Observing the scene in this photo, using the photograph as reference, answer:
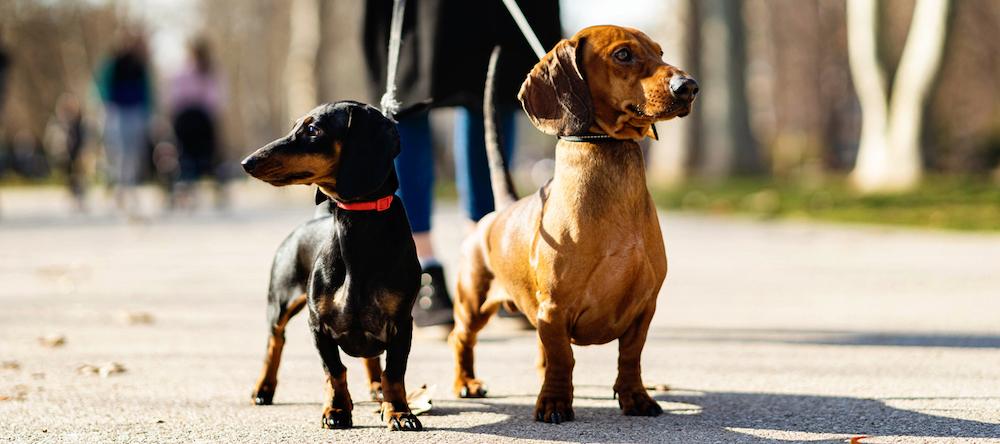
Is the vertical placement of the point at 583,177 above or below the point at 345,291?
above

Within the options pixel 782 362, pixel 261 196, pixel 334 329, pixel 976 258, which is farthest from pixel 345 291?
pixel 261 196

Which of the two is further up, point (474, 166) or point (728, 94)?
point (728, 94)

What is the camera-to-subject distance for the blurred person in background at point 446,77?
4.89 meters

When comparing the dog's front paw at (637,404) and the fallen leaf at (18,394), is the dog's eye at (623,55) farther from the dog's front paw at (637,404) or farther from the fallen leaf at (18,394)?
the fallen leaf at (18,394)

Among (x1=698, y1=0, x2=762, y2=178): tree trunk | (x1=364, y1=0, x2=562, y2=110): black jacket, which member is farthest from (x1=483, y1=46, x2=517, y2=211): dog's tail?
(x1=698, y1=0, x2=762, y2=178): tree trunk

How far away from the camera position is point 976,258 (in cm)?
787

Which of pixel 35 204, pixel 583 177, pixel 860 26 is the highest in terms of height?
pixel 860 26

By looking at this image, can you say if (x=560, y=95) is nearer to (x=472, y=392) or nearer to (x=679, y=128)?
(x=472, y=392)

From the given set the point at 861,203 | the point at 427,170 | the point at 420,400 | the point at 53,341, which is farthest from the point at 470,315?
the point at 861,203

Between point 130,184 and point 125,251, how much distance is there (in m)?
4.06

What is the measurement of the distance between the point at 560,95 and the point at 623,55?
21cm

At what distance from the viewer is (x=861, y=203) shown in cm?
1293

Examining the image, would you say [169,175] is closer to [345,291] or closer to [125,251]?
[125,251]

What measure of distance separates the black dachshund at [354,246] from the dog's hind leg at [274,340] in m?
0.22
